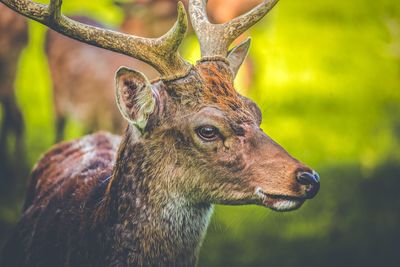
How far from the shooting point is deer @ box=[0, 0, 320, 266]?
4047 millimetres

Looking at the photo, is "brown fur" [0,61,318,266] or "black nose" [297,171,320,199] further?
"brown fur" [0,61,318,266]

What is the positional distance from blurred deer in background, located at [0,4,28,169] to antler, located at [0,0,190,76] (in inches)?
167

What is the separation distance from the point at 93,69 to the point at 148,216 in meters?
5.00

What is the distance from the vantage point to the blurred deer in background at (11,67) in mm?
8352

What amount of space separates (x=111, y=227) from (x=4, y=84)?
15.2ft

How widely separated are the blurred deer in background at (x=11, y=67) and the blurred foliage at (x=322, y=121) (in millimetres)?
535

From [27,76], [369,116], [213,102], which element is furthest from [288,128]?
[213,102]

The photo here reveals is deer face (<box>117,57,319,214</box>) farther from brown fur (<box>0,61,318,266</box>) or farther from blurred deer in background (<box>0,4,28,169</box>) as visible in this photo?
blurred deer in background (<box>0,4,28,169</box>)

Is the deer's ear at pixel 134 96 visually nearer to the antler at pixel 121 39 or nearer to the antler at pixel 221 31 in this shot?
the antler at pixel 121 39

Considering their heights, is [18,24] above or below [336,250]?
above

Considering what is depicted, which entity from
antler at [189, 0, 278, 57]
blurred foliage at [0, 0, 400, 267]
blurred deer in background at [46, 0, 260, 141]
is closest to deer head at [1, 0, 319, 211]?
antler at [189, 0, 278, 57]

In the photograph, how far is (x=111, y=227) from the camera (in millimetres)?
4199

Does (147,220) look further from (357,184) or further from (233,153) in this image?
(357,184)

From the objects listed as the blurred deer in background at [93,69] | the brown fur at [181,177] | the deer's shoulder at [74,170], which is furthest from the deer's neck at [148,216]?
the blurred deer in background at [93,69]
